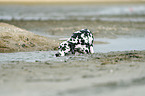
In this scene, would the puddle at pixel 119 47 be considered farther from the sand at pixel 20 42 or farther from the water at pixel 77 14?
the water at pixel 77 14

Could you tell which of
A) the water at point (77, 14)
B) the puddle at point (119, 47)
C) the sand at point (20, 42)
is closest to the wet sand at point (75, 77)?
the puddle at point (119, 47)

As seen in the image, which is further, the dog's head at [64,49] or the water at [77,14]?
the water at [77,14]

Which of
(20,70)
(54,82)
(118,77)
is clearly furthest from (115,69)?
(20,70)

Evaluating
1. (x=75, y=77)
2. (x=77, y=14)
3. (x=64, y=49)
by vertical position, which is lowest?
(x=75, y=77)

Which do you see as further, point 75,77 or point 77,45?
point 77,45

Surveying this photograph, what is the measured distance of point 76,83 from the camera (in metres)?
7.93

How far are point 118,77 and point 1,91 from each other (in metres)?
3.42

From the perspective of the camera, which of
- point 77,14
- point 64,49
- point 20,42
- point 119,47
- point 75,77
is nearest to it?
point 75,77

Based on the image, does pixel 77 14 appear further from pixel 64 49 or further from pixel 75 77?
pixel 75 77

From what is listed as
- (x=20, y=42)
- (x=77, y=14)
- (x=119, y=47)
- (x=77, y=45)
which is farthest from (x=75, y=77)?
(x=77, y=14)

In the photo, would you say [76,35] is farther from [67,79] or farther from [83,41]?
[67,79]

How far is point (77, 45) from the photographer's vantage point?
1302 centimetres

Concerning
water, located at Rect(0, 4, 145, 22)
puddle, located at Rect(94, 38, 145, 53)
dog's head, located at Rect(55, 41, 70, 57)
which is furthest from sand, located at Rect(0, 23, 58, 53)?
water, located at Rect(0, 4, 145, 22)

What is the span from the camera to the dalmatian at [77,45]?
42.2 feet
